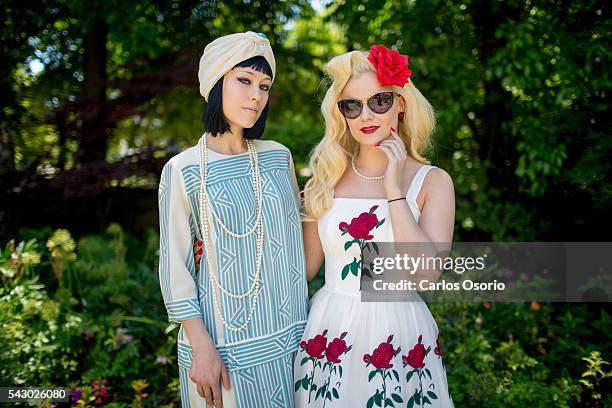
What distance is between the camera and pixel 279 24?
18.4 ft

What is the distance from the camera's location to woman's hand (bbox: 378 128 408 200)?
6.93ft

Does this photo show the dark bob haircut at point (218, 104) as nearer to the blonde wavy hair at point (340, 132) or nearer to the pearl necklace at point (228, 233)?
the pearl necklace at point (228, 233)

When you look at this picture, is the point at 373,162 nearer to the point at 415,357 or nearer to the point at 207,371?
the point at 415,357

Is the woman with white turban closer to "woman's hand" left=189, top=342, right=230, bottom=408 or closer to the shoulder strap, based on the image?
"woman's hand" left=189, top=342, right=230, bottom=408

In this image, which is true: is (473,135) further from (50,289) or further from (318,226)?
(50,289)

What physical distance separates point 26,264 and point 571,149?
12.8 ft

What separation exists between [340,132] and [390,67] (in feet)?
1.37

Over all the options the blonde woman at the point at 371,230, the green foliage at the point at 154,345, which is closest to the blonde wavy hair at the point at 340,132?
the blonde woman at the point at 371,230

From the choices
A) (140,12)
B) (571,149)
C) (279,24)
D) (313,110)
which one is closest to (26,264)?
(140,12)

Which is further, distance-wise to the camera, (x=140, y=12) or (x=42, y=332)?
(x=140, y=12)

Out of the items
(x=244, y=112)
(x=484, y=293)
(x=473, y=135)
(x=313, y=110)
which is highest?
(x=313, y=110)

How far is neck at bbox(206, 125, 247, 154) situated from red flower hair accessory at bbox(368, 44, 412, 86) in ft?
2.06

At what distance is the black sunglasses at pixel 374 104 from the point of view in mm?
2234

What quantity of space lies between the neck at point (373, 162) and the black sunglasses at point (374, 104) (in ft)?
0.64
